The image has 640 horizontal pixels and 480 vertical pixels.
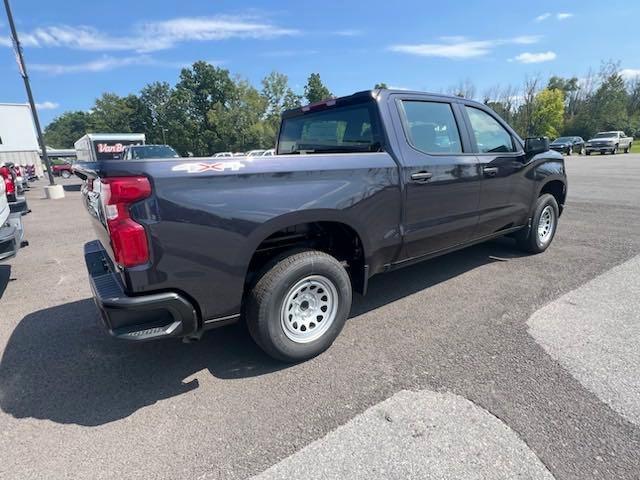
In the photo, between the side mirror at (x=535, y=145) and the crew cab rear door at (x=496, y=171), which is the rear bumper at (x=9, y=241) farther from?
the side mirror at (x=535, y=145)

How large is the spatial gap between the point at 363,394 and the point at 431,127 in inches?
99.3

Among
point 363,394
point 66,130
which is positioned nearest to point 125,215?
point 363,394

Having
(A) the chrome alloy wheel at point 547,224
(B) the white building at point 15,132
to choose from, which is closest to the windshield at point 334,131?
(A) the chrome alloy wheel at point 547,224

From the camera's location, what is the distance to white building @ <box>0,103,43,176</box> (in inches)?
1147

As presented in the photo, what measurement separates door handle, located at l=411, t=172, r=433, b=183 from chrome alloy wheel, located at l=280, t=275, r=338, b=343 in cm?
119

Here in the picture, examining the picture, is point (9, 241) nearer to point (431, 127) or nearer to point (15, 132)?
point (431, 127)

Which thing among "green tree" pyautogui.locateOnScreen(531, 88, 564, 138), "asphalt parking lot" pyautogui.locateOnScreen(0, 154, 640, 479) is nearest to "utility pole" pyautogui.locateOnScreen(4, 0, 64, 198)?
"asphalt parking lot" pyautogui.locateOnScreen(0, 154, 640, 479)

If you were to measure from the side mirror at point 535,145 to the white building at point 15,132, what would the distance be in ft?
116

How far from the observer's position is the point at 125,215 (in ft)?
6.88

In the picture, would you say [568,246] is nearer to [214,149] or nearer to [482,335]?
[482,335]

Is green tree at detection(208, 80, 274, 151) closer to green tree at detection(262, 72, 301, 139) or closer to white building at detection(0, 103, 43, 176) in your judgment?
green tree at detection(262, 72, 301, 139)

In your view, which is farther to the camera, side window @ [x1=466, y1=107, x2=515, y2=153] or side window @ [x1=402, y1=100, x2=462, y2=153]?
side window @ [x1=466, y1=107, x2=515, y2=153]

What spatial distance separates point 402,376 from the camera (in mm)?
2625

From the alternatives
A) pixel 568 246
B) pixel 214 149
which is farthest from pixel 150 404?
pixel 214 149
